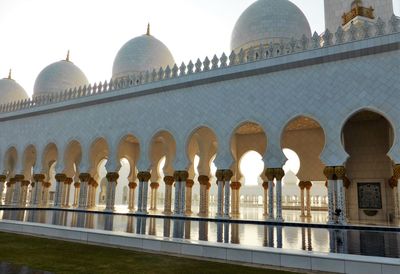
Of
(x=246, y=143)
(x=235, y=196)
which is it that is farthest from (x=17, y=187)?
(x=246, y=143)

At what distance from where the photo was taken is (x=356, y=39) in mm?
8656

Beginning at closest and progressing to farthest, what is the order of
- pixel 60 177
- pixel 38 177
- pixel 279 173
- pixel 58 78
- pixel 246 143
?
pixel 279 173 → pixel 246 143 → pixel 60 177 → pixel 38 177 → pixel 58 78

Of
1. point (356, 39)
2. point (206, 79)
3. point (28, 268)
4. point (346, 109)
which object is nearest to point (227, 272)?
point (28, 268)

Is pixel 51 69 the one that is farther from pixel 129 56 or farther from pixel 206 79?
pixel 206 79

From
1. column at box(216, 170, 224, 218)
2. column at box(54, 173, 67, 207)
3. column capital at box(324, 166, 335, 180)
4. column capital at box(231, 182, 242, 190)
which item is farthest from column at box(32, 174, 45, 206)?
column capital at box(324, 166, 335, 180)

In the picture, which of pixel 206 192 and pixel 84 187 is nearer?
pixel 206 192

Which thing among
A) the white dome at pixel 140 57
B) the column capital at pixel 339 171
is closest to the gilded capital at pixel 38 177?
the white dome at pixel 140 57

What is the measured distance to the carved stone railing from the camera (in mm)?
8672

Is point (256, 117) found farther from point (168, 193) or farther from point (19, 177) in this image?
point (19, 177)

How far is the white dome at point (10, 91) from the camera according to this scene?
1998 centimetres

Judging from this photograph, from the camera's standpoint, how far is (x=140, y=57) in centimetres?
1509

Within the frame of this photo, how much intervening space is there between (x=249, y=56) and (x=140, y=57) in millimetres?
6450

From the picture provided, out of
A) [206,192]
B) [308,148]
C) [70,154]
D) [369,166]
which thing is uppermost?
[308,148]

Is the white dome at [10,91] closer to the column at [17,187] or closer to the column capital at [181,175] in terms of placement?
the column at [17,187]
